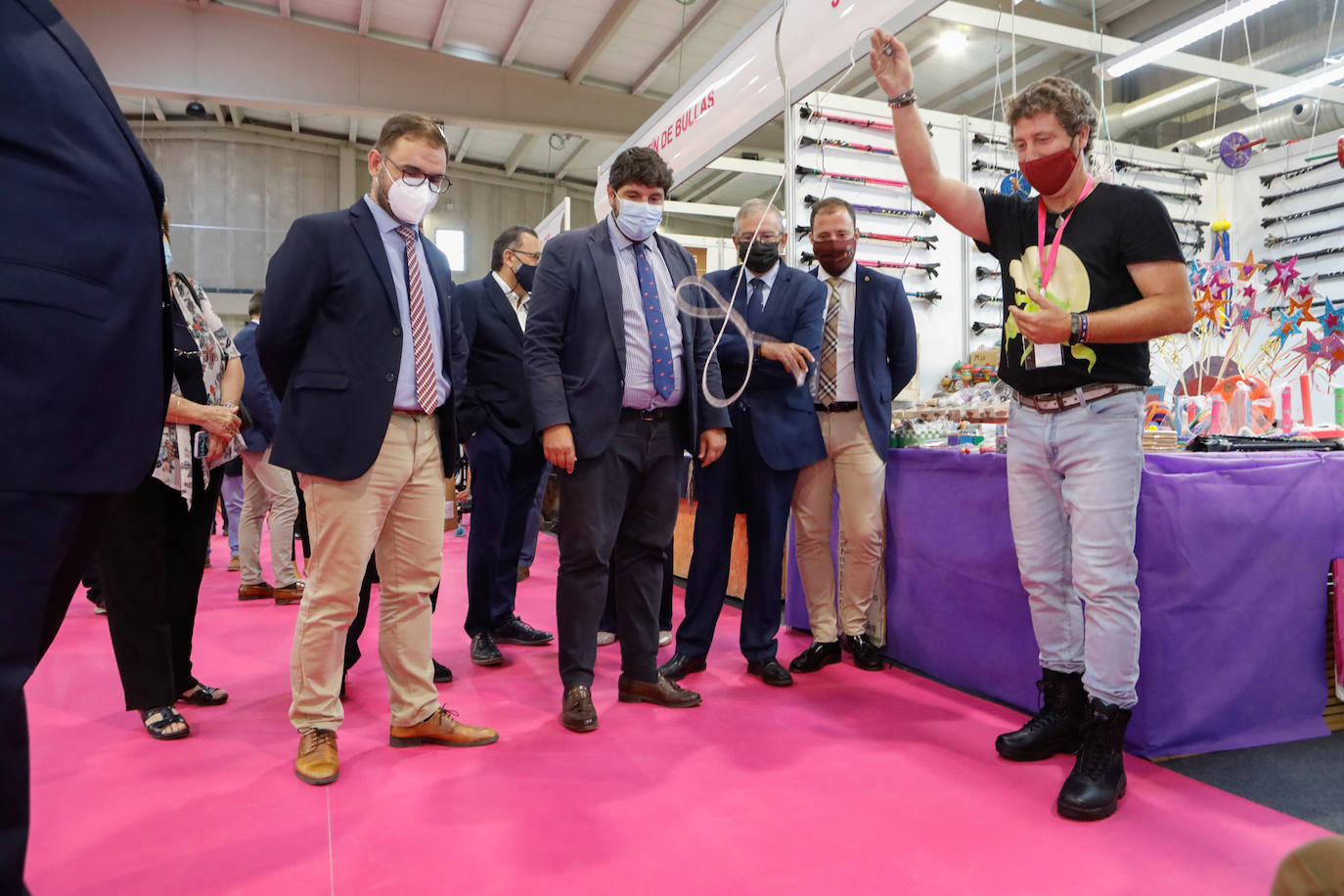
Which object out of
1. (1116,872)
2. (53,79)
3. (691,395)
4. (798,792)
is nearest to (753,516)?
(691,395)

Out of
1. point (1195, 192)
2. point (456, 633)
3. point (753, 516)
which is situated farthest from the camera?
point (1195, 192)

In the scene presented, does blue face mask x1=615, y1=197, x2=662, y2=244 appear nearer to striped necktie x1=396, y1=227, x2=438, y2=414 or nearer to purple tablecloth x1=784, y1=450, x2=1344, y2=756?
striped necktie x1=396, y1=227, x2=438, y2=414

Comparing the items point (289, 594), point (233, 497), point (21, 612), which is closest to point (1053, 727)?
point (21, 612)

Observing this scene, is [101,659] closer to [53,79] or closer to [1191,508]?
[53,79]

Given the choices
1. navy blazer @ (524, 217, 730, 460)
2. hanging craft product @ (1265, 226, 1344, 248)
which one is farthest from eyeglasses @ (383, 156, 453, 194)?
hanging craft product @ (1265, 226, 1344, 248)

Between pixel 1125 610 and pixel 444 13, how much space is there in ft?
26.7

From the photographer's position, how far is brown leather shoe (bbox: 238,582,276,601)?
430cm

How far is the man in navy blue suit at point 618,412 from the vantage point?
2326 millimetres

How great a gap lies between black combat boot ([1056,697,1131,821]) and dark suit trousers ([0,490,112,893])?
1.76 m

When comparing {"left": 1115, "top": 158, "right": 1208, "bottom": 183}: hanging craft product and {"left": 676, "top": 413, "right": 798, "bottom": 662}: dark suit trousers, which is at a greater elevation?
{"left": 1115, "top": 158, "right": 1208, "bottom": 183}: hanging craft product

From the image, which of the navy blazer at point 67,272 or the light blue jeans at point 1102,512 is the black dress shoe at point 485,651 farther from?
the navy blazer at point 67,272

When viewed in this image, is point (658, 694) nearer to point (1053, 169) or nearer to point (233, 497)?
point (1053, 169)

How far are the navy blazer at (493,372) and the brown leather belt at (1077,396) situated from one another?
1770 millimetres

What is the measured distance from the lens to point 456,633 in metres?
3.48
